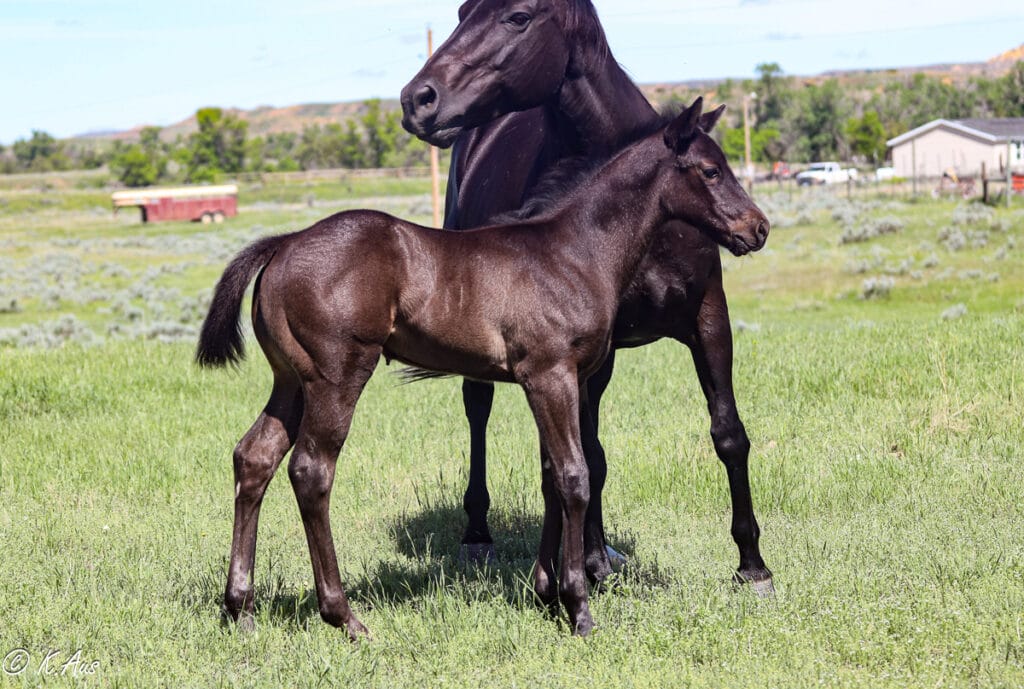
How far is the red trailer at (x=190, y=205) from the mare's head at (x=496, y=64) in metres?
55.4

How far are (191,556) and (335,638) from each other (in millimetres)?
1717

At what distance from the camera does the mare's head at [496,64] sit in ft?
17.7

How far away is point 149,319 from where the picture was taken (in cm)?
2275

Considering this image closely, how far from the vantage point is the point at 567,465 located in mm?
4793

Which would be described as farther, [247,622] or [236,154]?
[236,154]

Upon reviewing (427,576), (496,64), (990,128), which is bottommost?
(427,576)

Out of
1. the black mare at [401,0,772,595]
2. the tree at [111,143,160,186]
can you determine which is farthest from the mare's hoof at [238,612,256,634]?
the tree at [111,143,160,186]

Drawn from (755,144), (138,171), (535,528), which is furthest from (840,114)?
(535,528)

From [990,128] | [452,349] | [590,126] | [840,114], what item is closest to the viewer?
[452,349]

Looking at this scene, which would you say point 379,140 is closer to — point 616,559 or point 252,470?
point 616,559

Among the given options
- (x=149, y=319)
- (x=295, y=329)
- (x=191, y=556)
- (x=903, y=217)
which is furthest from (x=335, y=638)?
(x=903, y=217)

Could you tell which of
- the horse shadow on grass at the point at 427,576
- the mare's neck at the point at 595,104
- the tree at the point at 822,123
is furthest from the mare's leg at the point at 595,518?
the tree at the point at 822,123

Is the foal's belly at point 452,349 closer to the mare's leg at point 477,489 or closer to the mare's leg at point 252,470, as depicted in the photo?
the mare's leg at point 252,470

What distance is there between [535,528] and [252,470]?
251cm
